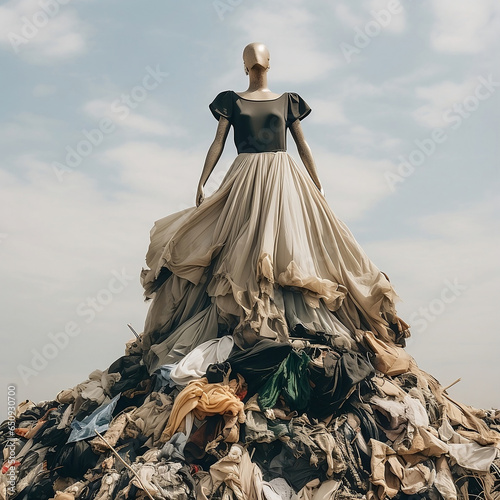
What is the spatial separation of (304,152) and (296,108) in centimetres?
75

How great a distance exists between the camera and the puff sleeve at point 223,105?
13.4m

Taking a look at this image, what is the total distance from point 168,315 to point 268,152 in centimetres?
317

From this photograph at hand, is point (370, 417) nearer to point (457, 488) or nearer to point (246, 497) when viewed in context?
point (457, 488)

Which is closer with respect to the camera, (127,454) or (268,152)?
(127,454)

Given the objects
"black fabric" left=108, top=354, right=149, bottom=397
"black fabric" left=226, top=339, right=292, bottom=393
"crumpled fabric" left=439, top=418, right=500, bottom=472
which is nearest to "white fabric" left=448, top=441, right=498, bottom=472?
"crumpled fabric" left=439, top=418, right=500, bottom=472

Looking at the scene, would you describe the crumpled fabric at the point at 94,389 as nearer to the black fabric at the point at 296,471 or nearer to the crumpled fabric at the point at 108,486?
the crumpled fabric at the point at 108,486

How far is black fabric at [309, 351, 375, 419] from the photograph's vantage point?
11.0 metres

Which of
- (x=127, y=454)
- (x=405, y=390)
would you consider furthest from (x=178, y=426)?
(x=405, y=390)

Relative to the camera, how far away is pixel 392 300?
12672mm

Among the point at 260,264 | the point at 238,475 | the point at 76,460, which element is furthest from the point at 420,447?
the point at 76,460

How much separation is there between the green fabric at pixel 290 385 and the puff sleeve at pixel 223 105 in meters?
4.40

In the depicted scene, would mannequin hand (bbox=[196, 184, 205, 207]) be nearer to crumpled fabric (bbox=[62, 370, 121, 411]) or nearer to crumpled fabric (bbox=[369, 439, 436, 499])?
crumpled fabric (bbox=[62, 370, 121, 411])

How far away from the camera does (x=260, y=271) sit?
468 inches

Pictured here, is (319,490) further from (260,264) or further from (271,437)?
(260,264)
